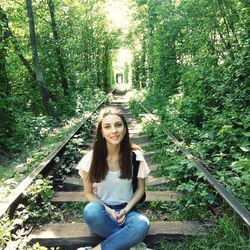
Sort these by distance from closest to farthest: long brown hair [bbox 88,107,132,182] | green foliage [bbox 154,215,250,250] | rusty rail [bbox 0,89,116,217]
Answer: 1. green foliage [bbox 154,215,250,250]
2. rusty rail [bbox 0,89,116,217]
3. long brown hair [bbox 88,107,132,182]

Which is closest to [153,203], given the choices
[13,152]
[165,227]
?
[165,227]

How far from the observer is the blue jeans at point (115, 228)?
323cm

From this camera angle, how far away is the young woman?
3.49 m

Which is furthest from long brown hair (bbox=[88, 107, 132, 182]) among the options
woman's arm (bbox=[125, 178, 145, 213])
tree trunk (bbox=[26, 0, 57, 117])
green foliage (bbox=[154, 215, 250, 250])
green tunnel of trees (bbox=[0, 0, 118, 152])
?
tree trunk (bbox=[26, 0, 57, 117])

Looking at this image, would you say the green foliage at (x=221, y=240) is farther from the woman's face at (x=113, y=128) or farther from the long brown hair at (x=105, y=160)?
the woman's face at (x=113, y=128)

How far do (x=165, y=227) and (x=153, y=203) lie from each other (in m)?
0.81

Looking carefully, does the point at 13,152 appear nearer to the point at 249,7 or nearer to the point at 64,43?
the point at 249,7

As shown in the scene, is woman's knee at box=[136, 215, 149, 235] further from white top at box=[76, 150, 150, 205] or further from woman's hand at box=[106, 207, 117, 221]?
white top at box=[76, 150, 150, 205]

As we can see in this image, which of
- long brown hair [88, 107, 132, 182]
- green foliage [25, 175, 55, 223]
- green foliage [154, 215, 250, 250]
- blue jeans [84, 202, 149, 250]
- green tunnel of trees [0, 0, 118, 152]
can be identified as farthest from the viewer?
green tunnel of trees [0, 0, 118, 152]

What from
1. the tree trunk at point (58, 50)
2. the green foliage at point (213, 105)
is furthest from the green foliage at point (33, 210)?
the tree trunk at point (58, 50)

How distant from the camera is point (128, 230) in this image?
3.26m

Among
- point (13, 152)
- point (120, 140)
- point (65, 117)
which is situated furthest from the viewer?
point (65, 117)

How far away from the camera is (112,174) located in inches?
145

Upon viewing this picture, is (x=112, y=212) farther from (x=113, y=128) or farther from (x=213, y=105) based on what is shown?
(x=213, y=105)
